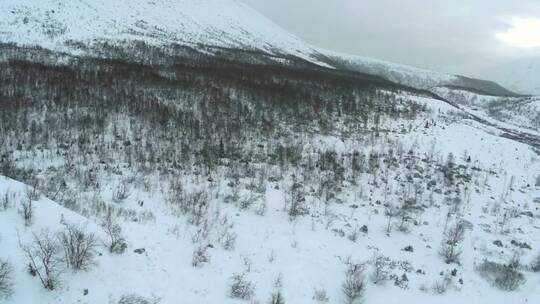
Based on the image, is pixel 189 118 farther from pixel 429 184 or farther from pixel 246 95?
pixel 429 184

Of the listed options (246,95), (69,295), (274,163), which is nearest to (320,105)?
(246,95)

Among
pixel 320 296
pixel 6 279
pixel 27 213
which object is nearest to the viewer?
pixel 6 279

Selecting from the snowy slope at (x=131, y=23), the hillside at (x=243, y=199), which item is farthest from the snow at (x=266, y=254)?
the snowy slope at (x=131, y=23)

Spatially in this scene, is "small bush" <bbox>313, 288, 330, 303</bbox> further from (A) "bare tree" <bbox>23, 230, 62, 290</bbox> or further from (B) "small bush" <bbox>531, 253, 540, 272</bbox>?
(B) "small bush" <bbox>531, 253, 540, 272</bbox>

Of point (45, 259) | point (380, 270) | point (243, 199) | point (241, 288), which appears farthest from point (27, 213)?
point (380, 270)

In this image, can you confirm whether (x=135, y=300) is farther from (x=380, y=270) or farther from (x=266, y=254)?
(x=380, y=270)

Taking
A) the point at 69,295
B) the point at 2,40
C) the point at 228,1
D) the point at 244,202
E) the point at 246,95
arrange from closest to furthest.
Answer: the point at 69,295, the point at 244,202, the point at 246,95, the point at 2,40, the point at 228,1

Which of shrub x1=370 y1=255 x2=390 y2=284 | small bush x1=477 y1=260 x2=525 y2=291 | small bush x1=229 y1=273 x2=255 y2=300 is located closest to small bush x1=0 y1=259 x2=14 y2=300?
Result: small bush x1=229 y1=273 x2=255 y2=300

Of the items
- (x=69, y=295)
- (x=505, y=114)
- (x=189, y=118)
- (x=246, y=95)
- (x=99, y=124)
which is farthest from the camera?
(x=505, y=114)

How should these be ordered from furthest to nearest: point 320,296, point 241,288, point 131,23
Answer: point 131,23 < point 320,296 < point 241,288
